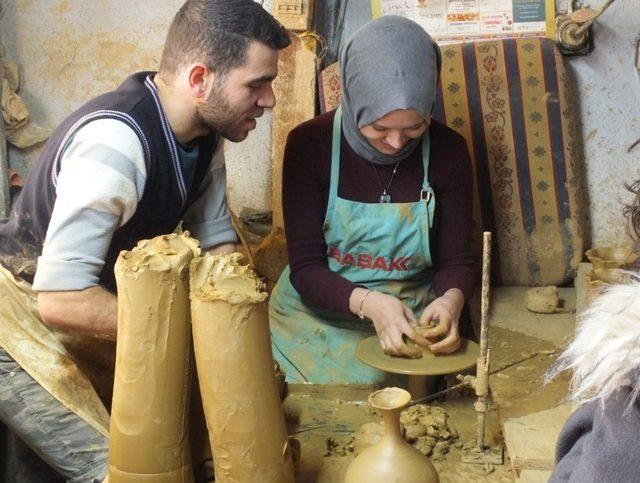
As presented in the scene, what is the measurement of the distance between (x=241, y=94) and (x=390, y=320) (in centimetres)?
90

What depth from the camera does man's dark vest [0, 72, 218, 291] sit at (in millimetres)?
2266

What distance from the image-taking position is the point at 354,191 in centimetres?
306

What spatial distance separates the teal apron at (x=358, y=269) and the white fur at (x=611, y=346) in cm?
168

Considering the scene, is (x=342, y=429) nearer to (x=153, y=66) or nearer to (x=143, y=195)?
(x=143, y=195)

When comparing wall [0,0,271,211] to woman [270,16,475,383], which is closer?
woman [270,16,475,383]

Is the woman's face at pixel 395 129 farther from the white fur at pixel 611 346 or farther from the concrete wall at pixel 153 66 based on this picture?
the white fur at pixel 611 346

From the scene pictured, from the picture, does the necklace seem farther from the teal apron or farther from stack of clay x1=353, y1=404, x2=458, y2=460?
stack of clay x1=353, y1=404, x2=458, y2=460

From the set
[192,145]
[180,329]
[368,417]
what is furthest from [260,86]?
[368,417]

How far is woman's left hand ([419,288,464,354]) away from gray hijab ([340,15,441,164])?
59 centimetres

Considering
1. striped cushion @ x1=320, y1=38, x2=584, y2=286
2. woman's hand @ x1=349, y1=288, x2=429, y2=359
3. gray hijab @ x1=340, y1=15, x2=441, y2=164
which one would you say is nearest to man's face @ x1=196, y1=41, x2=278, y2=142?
gray hijab @ x1=340, y1=15, x2=441, y2=164

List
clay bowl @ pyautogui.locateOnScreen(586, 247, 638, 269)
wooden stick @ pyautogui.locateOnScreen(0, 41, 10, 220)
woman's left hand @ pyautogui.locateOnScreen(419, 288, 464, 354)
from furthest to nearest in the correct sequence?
wooden stick @ pyautogui.locateOnScreen(0, 41, 10, 220) → clay bowl @ pyautogui.locateOnScreen(586, 247, 638, 269) → woman's left hand @ pyautogui.locateOnScreen(419, 288, 464, 354)

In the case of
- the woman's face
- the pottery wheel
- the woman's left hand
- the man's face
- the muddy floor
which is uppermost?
the man's face

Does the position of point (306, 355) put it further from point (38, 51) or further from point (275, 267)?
point (38, 51)

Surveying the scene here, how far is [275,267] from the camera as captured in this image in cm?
388
